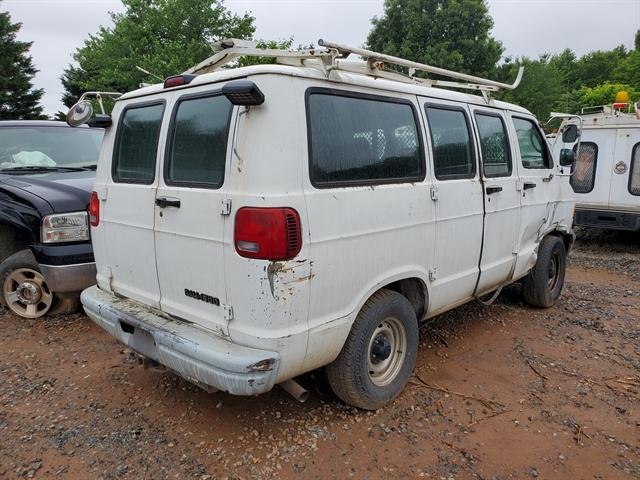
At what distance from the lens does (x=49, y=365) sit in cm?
398

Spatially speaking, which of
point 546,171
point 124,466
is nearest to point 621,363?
point 546,171

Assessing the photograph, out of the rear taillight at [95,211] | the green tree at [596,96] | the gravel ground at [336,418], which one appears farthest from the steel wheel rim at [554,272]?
the green tree at [596,96]

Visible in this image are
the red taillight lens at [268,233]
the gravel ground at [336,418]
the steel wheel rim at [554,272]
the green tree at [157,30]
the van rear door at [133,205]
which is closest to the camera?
the red taillight lens at [268,233]

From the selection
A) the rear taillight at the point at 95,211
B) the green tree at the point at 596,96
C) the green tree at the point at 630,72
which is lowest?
the rear taillight at the point at 95,211

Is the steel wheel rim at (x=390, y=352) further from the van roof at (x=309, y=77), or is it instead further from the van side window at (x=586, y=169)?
the van side window at (x=586, y=169)

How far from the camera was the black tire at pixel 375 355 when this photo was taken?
3008 mm

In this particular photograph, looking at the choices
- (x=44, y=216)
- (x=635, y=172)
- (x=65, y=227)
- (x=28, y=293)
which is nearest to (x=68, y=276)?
(x=65, y=227)

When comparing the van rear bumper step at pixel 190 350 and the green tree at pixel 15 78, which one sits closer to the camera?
the van rear bumper step at pixel 190 350

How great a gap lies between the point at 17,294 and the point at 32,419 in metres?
2.16

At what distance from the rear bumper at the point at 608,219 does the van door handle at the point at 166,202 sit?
339 inches

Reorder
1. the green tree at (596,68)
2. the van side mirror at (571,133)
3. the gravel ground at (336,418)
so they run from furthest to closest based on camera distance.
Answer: the green tree at (596,68) < the van side mirror at (571,133) < the gravel ground at (336,418)

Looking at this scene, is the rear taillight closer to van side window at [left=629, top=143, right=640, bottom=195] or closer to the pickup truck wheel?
the pickup truck wheel

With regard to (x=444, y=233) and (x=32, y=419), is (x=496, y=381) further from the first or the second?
(x=32, y=419)

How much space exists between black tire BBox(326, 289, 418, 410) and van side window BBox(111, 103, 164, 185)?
166 cm
